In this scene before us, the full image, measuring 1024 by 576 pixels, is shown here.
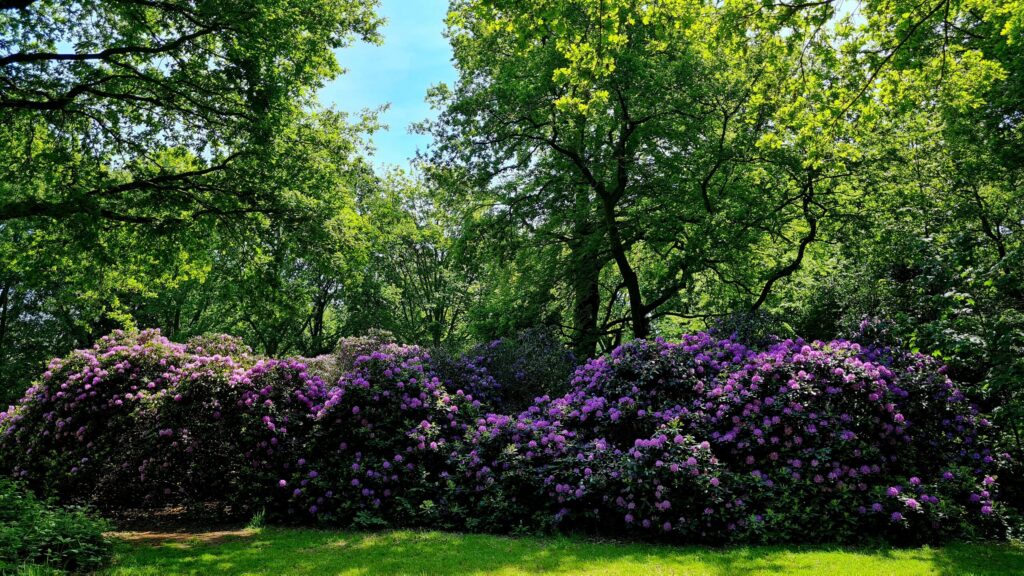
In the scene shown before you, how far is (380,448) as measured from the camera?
8.09 m

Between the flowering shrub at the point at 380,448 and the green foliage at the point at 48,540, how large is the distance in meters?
2.19

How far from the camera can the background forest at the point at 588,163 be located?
24.8ft

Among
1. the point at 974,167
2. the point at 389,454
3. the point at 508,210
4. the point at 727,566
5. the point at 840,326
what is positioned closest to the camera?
the point at 727,566

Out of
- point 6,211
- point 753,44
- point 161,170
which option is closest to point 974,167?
point 753,44

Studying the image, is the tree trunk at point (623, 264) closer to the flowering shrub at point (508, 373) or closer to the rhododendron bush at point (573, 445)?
the flowering shrub at point (508, 373)

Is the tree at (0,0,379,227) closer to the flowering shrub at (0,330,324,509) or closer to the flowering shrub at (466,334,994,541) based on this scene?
the flowering shrub at (0,330,324,509)

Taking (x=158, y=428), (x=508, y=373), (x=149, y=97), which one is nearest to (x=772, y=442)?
(x=508, y=373)

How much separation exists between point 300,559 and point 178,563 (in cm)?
126

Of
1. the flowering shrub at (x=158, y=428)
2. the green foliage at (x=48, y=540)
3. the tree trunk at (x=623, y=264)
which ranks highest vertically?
the tree trunk at (x=623, y=264)

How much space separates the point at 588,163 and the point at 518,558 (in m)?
9.39

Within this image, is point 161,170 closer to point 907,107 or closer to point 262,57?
point 262,57

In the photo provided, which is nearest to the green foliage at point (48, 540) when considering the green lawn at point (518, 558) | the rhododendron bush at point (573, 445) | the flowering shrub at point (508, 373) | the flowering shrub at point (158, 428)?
the green lawn at point (518, 558)

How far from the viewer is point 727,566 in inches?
217

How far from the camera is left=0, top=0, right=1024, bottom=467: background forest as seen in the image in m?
7.57
